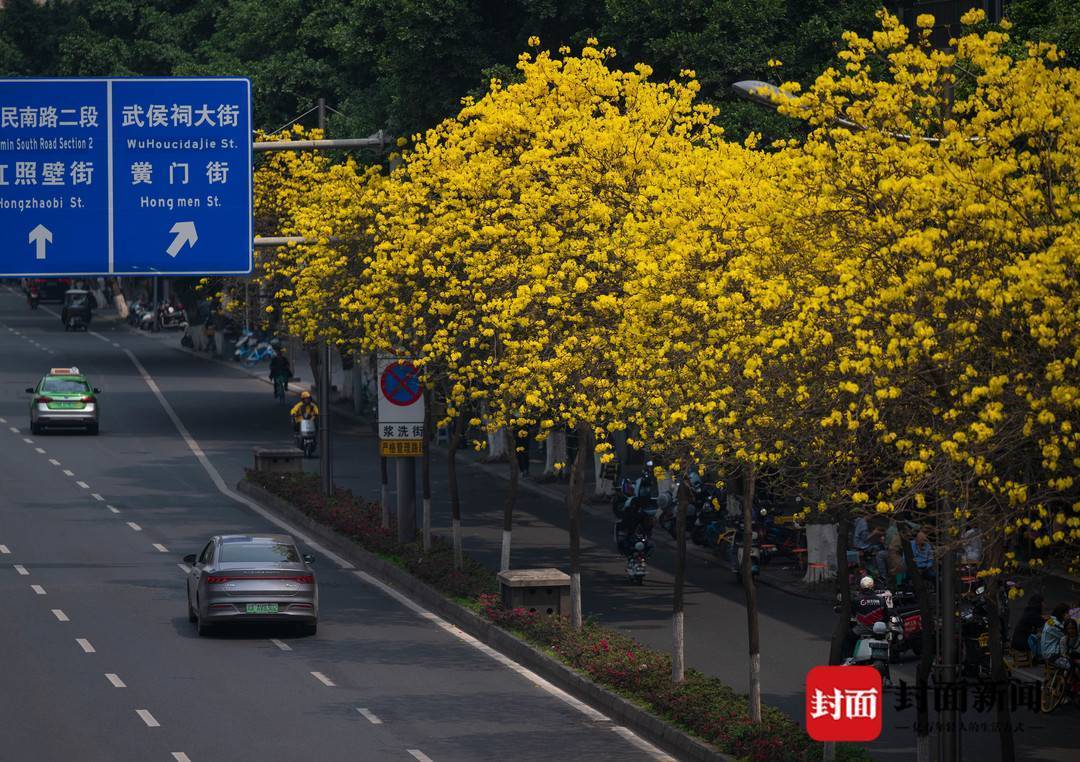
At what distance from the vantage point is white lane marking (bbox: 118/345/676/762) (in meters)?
25.2

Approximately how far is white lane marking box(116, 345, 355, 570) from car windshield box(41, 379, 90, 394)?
2972 millimetres

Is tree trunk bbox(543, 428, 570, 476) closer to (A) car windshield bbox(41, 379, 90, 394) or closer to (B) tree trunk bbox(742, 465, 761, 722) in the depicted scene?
(A) car windshield bbox(41, 379, 90, 394)

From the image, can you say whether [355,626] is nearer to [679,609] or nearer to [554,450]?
[679,609]

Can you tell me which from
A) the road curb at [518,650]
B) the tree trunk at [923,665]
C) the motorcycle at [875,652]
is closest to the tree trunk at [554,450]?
the road curb at [518,650]

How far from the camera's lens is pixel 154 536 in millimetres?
41281

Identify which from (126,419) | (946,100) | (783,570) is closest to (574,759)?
(946,100)

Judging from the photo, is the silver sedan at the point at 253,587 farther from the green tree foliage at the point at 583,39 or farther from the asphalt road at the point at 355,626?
the green tree foliage at the point at 583,39

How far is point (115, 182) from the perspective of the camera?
24828 millimetres

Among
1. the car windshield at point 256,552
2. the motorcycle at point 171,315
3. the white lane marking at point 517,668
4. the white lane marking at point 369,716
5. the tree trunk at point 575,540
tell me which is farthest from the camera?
the motorcycle at point 171,315

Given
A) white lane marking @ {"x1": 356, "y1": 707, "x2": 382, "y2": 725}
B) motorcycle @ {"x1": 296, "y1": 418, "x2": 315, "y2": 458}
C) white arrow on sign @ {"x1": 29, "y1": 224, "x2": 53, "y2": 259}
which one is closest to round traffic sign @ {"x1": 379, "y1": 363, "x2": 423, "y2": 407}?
white lane marking @ {"x1": 356, "y1": 707, "x2": 382, "y2": 725}

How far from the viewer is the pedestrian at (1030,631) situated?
2672 centimetres

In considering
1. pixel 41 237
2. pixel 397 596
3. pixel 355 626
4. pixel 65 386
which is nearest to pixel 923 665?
pixel 41 237

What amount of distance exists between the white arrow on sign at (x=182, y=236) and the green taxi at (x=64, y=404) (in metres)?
34.3

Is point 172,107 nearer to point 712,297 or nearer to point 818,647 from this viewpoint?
point 712,297
